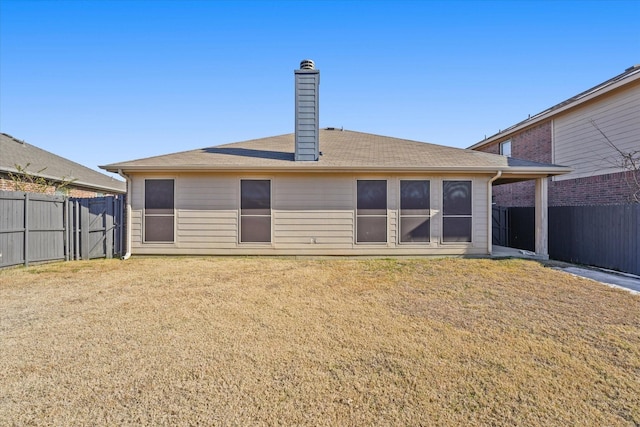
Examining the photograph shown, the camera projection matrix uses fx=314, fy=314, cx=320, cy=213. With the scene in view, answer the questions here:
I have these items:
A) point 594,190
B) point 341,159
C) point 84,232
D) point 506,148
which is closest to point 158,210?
point 84,232

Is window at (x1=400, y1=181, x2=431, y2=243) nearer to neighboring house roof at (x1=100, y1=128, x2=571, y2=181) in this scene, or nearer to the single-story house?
the single-story house

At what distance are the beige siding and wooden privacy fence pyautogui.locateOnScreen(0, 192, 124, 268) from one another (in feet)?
50.6

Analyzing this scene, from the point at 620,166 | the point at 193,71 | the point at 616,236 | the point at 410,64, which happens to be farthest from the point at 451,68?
the point at 193,71

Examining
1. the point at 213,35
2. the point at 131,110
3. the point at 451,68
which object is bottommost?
the point at 131,110

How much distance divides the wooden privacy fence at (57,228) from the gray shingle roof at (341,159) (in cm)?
152

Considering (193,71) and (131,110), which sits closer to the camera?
(193,71)

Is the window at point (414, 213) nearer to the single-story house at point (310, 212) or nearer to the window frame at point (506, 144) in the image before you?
the single-story house at point (310, 212)

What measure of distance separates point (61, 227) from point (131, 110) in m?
6.72

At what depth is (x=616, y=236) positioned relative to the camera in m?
7.50

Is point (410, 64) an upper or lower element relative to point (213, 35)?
lower

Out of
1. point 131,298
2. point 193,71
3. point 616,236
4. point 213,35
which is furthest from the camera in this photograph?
point 193,71

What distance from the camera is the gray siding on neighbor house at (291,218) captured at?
28.5 ft

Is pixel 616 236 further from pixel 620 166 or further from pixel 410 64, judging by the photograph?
pixel 410 64

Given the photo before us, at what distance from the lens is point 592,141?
10812mm
